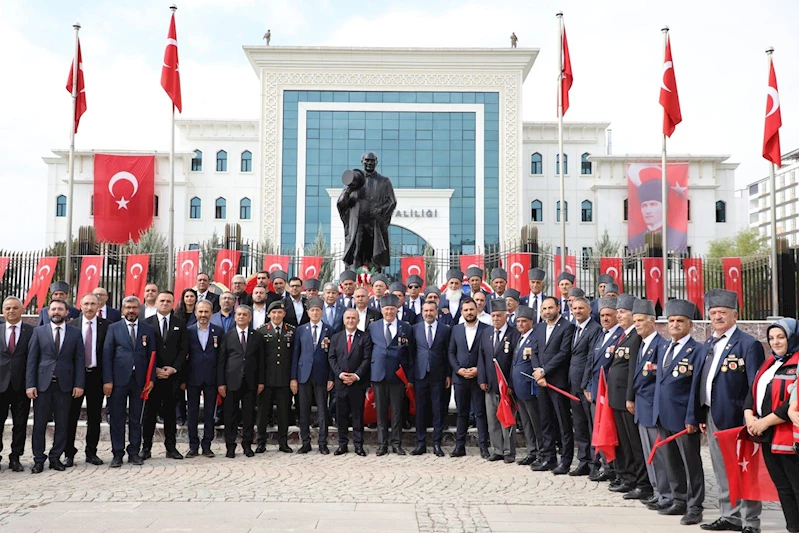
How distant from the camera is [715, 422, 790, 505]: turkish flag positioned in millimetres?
5754

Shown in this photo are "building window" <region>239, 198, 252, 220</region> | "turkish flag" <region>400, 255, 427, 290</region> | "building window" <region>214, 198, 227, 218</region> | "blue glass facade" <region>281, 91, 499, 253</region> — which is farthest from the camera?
"building window" <region>214, 198, 227, 218</region>

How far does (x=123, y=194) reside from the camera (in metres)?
45.2

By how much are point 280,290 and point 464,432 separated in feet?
12.1

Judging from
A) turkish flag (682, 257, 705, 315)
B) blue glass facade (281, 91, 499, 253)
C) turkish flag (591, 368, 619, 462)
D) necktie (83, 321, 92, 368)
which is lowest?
turkish flag (591, 368, 619, 462)

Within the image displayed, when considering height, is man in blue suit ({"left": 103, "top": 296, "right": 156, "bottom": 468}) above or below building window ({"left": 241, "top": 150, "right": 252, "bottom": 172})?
below

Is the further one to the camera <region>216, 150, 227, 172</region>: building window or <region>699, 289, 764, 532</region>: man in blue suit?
<region>216, 150, 227, 172</region>: building window

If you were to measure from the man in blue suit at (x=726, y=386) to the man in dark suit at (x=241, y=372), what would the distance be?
5.38m

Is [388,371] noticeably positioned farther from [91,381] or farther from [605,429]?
[91,381]

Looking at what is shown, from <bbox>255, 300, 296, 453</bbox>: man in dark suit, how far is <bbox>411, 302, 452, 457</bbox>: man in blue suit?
5.35 ft

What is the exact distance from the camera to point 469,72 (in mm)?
44406

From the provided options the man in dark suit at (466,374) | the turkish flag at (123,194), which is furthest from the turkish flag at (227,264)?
the turkish flag at (123,194)

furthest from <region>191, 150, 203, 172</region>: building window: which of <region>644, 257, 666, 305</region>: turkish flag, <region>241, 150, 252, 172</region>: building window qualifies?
<region>644, 257, 666, 305</region>: turkish flag

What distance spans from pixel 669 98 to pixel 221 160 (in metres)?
36.0

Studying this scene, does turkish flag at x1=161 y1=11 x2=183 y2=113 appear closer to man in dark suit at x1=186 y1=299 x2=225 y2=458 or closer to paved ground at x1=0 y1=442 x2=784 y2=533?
man in dark suit at x1=186 y1=299 x2=225 y2=458
